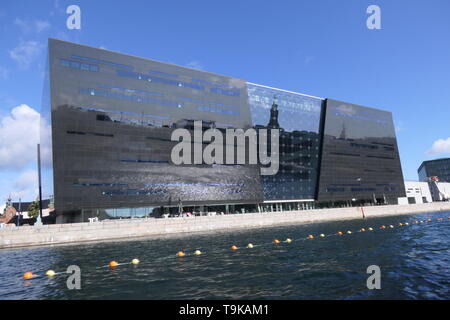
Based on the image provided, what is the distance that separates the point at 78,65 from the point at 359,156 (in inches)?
3756

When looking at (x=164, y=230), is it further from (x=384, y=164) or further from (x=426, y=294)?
(x=384, y=164)

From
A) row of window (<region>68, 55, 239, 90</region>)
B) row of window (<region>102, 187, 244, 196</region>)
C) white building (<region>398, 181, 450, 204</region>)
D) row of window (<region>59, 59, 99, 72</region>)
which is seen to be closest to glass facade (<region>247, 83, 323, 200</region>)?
row of window (<region>68, 55, 239, 90</region>)

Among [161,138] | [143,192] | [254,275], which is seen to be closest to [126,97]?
[161,138]

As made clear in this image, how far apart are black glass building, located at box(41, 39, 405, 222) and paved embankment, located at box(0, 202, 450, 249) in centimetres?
1129

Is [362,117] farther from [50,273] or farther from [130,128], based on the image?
[50,273]

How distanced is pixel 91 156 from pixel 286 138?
55.9 metres

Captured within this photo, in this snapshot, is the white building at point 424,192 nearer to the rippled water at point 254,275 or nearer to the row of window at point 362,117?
the row of window at point 362,117

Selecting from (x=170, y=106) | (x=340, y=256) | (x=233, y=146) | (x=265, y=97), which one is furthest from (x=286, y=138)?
(x=340, y=256)

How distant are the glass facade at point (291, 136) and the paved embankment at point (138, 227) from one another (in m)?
12.4

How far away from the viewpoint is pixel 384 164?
109 m

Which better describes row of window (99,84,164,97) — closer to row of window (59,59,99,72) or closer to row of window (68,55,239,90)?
row of window (59,59,99,72)

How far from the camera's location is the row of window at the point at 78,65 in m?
55.3

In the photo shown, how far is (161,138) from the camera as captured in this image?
64.0 m

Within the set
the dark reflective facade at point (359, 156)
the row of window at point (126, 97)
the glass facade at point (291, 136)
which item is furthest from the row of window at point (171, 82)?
the dark reflective facade at point (359, 156)
